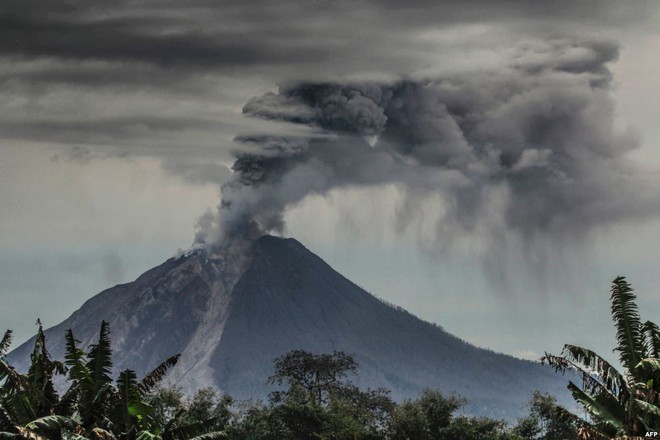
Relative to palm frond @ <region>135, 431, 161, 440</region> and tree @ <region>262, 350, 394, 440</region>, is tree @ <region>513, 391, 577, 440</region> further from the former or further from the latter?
palm frond @ <region>135, 431, 161, 440</region>

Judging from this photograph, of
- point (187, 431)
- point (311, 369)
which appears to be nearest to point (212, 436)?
point (187, 431)

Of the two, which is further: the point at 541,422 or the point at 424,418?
the point at 541,422

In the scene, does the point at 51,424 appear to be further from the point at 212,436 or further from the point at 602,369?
the point at 602,369

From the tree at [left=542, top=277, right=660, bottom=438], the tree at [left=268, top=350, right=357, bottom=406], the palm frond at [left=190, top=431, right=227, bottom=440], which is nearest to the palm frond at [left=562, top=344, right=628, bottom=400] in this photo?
the tree at [left=542, top=277, right=660, bottom=438]

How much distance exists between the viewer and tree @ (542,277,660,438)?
2675 centimetres

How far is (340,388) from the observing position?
108 meters

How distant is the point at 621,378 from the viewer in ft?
89.2

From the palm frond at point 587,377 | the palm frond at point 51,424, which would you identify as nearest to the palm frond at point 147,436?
the palm frond at point 51,424

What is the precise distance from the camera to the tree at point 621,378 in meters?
26.8

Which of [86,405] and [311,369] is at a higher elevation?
[311,369]

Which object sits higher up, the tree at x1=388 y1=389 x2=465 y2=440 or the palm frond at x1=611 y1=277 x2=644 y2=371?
the tree at x1=388 y1=389 x2=465 y2=440

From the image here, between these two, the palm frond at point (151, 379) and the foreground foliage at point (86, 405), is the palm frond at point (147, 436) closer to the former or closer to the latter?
the foreground foliage at point (86, 405)

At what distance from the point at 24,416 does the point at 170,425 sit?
335cm

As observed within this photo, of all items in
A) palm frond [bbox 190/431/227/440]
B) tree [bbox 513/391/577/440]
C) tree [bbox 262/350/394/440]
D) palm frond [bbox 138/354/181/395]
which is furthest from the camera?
tree [bbox 513/391/577/440]
